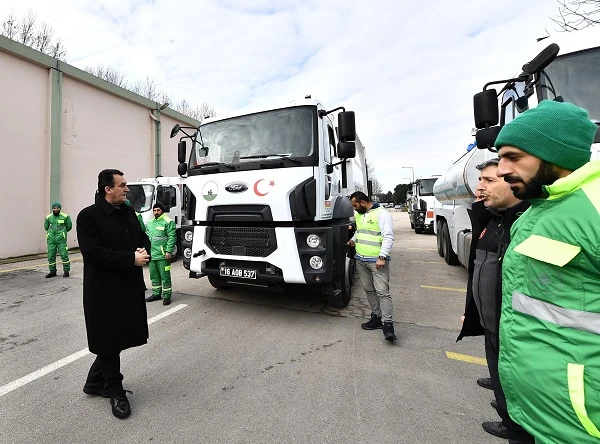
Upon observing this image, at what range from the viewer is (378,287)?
376 centimetres

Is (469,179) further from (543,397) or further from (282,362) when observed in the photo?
(543,397)

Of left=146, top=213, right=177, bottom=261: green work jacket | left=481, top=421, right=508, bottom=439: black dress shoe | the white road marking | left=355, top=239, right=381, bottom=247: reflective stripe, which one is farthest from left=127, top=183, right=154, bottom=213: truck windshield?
left=481, top=421, right=508, bottom=439: black dress shoe

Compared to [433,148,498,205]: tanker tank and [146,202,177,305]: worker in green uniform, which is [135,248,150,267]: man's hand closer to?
[146,202,177,305]: worker in green uniform

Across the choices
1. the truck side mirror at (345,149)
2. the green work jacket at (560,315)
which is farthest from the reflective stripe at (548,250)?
the truck side mirror at (345,149)

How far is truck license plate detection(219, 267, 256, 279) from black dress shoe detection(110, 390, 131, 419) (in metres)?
1.90

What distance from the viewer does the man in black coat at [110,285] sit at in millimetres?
2344

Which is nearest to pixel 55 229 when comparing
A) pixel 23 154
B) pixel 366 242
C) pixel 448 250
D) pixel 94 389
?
pixel 23 154

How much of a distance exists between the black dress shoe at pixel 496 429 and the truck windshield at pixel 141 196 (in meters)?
8.90

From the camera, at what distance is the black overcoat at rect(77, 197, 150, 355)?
2.34m

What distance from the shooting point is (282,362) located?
3.13m

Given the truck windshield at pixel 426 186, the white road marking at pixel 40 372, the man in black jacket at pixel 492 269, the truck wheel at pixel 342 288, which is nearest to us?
the man in black jacket at pixel 492 269

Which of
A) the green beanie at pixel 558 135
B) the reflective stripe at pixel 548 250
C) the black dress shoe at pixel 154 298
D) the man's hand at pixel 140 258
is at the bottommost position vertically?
the black dress shoe at pixel 154 298

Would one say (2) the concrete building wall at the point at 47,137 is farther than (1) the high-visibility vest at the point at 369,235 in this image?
Yes

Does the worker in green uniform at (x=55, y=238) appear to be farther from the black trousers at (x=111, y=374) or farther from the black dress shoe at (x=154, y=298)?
the black trousers at (x=111, y=374)
